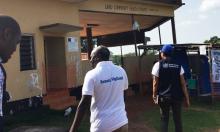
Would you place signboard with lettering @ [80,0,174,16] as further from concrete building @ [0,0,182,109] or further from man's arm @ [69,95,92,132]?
man's arm @ [69,95,92,132]

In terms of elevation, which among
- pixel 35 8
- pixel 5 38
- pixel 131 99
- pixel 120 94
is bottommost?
pixel 131 99

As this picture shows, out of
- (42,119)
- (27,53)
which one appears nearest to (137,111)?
(42,119)

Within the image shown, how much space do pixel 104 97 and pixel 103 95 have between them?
0.02m

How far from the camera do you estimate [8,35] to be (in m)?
2.71

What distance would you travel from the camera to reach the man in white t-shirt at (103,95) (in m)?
4.40

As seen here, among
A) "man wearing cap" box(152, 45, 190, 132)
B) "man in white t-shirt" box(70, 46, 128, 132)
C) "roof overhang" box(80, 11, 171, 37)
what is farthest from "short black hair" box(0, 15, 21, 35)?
"roof overhang" box(80, 11, 171, 37)

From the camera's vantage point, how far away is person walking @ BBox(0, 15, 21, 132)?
2.68m

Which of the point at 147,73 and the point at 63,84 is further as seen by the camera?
the point at 147,73

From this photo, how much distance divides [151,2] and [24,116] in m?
9.40

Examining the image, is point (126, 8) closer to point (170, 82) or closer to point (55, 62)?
point (55, 62)

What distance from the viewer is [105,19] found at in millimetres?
19906

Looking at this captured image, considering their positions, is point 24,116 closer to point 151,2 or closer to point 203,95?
point 203,95

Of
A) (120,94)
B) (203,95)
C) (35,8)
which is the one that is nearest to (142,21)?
(203,95)

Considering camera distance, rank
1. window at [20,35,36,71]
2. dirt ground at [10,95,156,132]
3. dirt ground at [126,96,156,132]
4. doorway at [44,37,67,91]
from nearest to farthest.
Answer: dirt ground at [10,95,156,132], dirt ground at [126,96,156,132], window at [20,35,36,71], doorway at [44,37,67,91]
